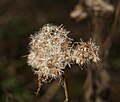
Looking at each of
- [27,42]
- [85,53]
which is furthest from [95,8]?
[27,42]

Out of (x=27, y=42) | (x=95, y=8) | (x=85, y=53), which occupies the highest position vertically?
(x=27, y=42)

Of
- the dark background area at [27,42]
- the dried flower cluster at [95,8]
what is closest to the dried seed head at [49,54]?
the dark background area at [27,42]

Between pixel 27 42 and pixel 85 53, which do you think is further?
pixel 27 42

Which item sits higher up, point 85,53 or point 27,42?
point 27,42

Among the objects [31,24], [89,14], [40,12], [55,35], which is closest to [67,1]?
[40,12]

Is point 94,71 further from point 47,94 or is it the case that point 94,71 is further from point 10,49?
point 10,49

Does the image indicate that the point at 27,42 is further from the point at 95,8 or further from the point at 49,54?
the point at 49,54
